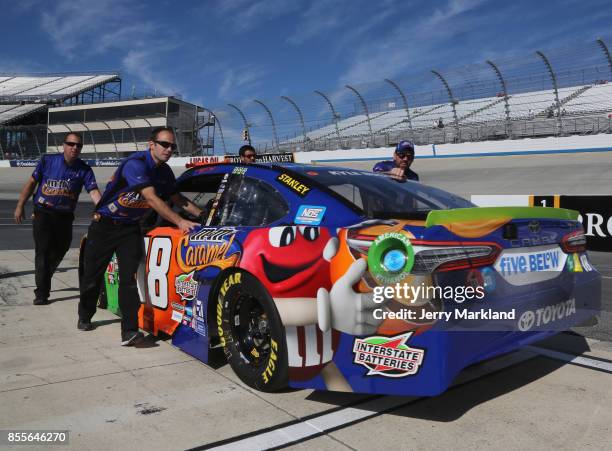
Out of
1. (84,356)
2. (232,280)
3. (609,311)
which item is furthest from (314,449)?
(609,311)

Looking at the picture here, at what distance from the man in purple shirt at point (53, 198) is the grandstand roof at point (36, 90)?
57.8 m

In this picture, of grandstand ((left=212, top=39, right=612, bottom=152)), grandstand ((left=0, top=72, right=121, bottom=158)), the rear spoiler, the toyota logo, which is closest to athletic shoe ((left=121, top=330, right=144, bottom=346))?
the rear spoiler

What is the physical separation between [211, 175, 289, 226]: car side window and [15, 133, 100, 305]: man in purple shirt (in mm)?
1816

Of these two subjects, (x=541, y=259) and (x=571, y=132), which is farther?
(x=571, y=132)

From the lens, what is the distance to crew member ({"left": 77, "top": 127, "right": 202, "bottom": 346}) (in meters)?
3.48

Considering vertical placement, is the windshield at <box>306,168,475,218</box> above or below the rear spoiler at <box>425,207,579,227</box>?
above

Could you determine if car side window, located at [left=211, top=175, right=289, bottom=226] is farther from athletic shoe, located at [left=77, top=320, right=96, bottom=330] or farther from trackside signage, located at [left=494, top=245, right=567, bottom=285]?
athletic shoe, located at [left=77, top=320, right=96, bottom=330]

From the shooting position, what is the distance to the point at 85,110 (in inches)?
2047

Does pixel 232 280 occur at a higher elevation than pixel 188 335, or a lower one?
higher

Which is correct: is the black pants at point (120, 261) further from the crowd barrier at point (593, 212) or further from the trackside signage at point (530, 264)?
the crowd barrier at point (593, 212)

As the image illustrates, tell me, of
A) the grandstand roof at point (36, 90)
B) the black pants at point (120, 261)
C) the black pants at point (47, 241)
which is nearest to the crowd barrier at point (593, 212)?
the black pants at point (120, 261)

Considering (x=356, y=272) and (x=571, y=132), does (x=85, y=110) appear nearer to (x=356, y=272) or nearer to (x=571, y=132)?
(x=571, y=132)

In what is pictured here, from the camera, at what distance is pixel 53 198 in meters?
4.46

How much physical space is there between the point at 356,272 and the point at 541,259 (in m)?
0.92
